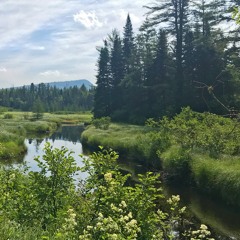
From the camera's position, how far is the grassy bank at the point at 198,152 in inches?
606

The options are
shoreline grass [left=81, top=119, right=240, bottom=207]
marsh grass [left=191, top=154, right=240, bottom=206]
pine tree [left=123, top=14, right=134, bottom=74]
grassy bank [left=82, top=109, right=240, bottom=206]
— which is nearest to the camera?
marsh grass [left=191, top=154, right=240, bottom=206]

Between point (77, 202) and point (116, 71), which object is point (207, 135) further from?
point (116, 71)

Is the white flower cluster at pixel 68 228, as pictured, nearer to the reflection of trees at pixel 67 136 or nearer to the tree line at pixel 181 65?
the tree line at pixel 181 65

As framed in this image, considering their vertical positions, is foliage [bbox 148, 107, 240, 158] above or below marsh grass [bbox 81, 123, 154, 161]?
above

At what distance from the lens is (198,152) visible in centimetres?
1967

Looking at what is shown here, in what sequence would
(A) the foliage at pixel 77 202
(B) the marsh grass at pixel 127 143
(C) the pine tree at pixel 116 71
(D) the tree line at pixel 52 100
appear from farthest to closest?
(D) the tree line at pixel 52 100, (C) the pine tree at pixel 116 71, (B) the marsh grass at pixel 127 143, (A) the foliage at pixel 77 202

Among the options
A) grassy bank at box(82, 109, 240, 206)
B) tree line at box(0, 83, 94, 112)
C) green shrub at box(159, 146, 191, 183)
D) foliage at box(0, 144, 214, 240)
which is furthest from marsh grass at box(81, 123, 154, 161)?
tree line at box(0, 83, 94, 112)

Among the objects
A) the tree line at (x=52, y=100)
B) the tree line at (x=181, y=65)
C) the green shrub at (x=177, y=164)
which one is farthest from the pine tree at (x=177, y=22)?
the tree line at (x=52, y=100)

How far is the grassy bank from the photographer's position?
15391mm

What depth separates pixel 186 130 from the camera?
22.6m

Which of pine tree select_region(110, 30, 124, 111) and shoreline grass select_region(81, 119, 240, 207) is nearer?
shoreline grass select_region(81, 119, 240, 207)

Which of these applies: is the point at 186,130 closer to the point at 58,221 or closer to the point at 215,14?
the point at 58,221

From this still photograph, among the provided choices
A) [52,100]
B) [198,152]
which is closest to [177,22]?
[198,152]

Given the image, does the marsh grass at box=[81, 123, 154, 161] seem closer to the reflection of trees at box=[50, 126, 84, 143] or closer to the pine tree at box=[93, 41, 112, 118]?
the reflection of trees at box=[50, 126, 84, 143]
